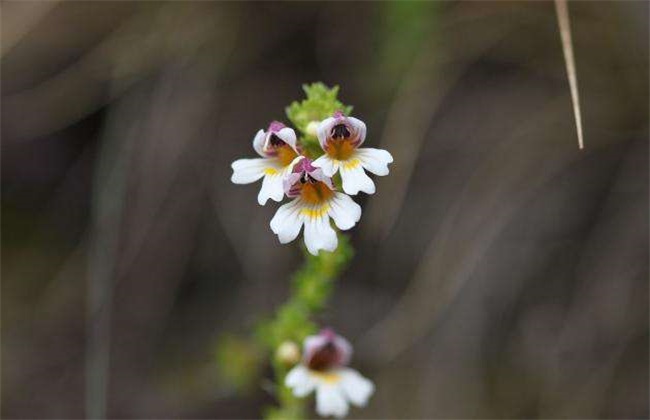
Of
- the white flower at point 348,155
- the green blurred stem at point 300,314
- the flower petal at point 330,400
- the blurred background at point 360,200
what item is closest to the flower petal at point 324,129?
the white flower at point 348,155

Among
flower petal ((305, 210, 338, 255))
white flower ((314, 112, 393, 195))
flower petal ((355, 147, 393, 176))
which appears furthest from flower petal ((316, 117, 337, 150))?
flower petal ((305, 210, 338, 255))

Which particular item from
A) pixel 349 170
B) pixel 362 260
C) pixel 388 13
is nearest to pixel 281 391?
pixel 349 170

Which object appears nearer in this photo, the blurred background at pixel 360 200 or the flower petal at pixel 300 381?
the flower petal at pixel 300 381

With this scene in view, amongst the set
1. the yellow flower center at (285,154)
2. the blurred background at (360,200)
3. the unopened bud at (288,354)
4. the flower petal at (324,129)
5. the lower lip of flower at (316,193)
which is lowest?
the unopened bud at (288,354)

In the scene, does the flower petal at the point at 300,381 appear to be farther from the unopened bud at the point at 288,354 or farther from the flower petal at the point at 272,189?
the flower petal at the point at 272,189

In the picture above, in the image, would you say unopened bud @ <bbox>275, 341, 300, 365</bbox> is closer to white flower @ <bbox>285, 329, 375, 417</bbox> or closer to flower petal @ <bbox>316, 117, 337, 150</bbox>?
white flower @ <bbox>285, 329, 375, 417</bbox>

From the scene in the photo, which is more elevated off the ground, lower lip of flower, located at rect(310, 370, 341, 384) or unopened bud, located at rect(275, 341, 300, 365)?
unopened bud, located at rect(275, 341, 300, 365)

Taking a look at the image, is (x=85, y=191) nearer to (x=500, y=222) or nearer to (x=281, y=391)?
(x=281, y=391)
